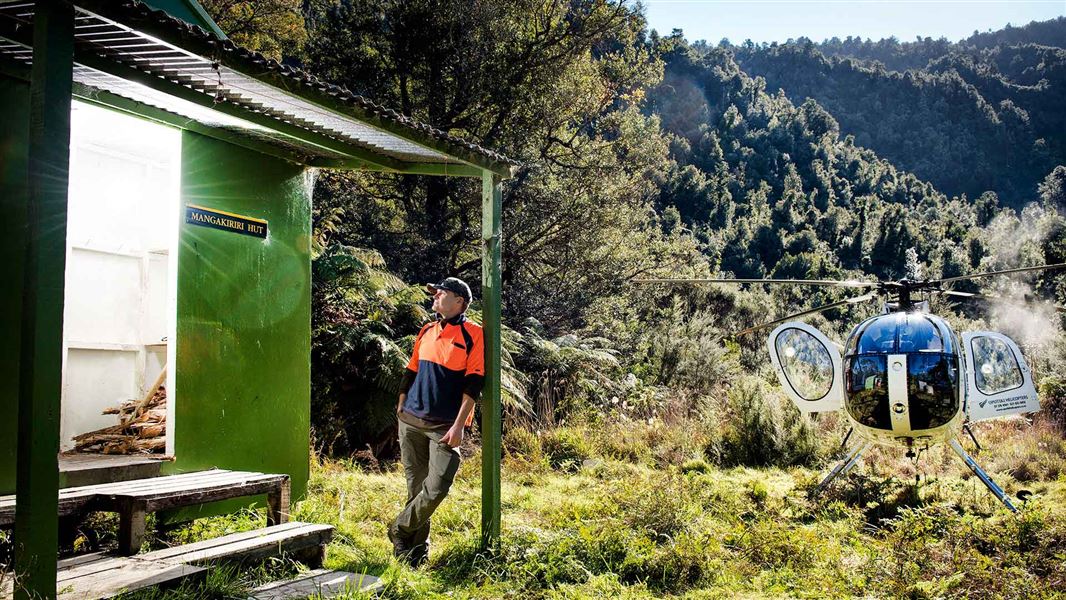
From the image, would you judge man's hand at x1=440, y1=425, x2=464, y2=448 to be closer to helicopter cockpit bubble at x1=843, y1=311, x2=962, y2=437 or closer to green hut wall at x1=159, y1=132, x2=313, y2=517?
green hut wall at x1=159, y1=132, x2=313, y2=517

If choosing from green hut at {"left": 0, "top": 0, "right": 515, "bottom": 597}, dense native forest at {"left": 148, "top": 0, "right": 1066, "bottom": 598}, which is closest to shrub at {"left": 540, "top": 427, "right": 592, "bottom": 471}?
dense native forest at {"left": 148, "top": 0, "right": 1066, "bottom": 598}

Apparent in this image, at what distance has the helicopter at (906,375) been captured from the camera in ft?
26.2

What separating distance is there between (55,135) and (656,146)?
17786 mm

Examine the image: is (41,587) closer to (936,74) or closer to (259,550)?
(259,550)

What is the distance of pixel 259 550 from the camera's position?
194 inches

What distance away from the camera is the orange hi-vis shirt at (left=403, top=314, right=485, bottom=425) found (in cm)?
570

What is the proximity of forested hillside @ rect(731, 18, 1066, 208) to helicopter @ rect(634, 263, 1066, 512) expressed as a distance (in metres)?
79.0

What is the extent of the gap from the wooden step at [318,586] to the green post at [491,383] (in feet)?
4.03

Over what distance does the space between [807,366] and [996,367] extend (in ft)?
5.90

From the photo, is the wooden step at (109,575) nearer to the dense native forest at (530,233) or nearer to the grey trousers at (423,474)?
the grey trousers at (423,474)

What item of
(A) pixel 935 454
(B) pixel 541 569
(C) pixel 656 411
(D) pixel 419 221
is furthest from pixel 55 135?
(D) pixel 419 221

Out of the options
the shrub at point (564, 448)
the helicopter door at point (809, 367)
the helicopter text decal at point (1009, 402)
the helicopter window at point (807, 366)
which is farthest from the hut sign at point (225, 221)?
the helicopter text decal at point (1009, 402)

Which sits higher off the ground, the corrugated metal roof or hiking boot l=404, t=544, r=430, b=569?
the corrugated metal roof

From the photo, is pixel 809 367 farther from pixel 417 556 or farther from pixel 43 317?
pixel 43 317
